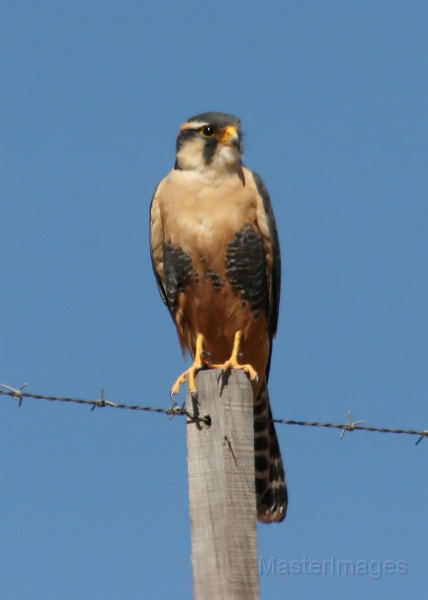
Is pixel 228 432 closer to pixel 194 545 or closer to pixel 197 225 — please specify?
pixel 194 545

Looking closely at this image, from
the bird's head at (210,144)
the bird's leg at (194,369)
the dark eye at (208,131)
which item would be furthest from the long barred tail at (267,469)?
the dark eye at (208,131)

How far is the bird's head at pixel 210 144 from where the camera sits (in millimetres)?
4359

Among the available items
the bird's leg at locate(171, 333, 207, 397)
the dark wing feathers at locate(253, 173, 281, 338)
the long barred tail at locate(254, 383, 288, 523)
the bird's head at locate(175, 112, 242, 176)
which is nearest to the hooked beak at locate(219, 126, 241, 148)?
the bird's head at locate(175, 112, 242, 176)

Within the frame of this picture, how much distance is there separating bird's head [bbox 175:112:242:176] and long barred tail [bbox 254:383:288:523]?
3.19ft

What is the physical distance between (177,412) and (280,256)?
5.54 ft

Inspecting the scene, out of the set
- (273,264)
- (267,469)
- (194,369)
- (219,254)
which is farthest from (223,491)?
(273,264)

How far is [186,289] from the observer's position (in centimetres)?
437

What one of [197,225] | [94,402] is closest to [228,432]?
[94,402]

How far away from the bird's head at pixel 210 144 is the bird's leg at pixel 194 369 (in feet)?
2.37

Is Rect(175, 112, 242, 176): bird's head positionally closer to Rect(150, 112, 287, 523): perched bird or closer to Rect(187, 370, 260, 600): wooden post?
Rect(150, 112, 287, 523): perched bird

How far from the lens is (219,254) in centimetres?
427

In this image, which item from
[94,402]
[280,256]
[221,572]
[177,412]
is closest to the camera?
[221,572]

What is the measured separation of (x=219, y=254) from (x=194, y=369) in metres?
0.77

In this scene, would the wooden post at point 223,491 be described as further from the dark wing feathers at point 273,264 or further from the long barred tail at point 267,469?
the dark wing feathers at point 273,264
